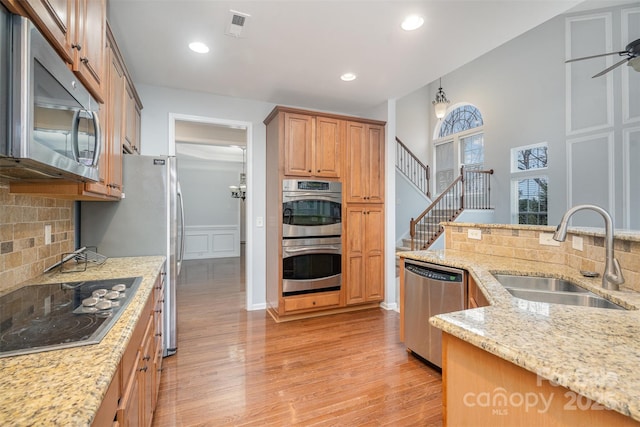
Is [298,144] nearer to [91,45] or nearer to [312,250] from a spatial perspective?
[312,250]

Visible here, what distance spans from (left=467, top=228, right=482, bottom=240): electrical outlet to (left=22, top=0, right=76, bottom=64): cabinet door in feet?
9.37

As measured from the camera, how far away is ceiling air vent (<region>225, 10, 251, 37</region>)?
7.02ft

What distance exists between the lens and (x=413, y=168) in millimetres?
7801

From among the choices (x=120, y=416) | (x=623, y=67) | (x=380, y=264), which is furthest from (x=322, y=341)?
(x=623, y=67)

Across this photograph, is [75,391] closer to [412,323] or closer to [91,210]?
[91,210]

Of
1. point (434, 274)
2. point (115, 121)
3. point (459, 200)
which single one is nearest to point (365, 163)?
point (434, 274)

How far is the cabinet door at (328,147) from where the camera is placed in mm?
3539

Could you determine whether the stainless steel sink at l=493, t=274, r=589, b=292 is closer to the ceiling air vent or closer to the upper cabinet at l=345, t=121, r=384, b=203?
the upper cabinet at l=345, t=121, r=384, b=203

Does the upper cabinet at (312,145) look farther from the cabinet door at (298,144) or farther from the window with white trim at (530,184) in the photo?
the window with white trim at (530,184)

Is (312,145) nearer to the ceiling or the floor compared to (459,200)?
nearer to the ceiling

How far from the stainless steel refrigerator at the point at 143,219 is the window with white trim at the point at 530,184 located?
262 inches

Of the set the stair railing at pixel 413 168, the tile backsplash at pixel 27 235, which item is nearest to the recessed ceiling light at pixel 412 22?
the tile backsplash at pixel 27 235

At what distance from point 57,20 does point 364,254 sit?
10.9 ft

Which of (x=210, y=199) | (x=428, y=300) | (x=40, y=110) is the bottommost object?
(x=428, y=300)
